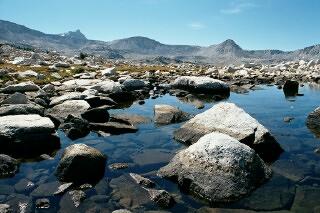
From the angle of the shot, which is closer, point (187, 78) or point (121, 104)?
point (121, 104)

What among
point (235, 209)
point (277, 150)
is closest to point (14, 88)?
point (277, 150)

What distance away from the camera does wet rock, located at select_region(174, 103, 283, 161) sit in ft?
50.5

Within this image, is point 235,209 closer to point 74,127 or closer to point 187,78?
point 74,127

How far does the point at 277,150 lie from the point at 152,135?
5.82 meters

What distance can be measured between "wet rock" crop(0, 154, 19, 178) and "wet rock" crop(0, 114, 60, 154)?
1460 millimetres

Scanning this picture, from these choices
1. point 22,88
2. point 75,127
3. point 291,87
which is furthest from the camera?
point 291,87

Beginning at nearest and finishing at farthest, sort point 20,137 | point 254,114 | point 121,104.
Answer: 1. point 20,137
2. point 254,114
3. point 121,104

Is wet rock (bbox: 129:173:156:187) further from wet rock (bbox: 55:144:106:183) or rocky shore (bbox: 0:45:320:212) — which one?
wet rock (bbox: 55:144:106:183)

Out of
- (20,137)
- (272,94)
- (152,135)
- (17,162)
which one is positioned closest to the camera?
(17,162)

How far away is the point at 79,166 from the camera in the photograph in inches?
512

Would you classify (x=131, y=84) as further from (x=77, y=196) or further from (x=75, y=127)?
(x=77, y=196)

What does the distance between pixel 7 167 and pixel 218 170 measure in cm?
727

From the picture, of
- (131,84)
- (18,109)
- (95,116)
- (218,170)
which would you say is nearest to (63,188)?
(218,170)

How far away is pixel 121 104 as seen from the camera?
91.5ft
